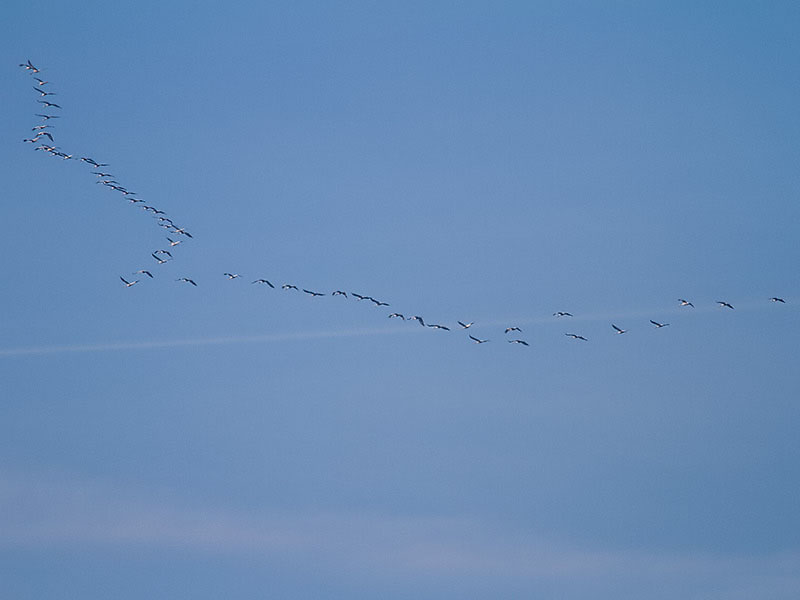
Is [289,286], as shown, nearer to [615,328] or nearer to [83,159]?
[83,159]

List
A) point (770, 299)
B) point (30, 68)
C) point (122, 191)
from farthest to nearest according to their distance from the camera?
point (122, 191), point (30, 68), point (770, 299)

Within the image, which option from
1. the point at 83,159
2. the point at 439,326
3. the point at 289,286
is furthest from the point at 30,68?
the point at 439,326

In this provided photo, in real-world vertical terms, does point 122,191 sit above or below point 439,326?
above

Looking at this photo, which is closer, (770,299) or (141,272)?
(770,299)

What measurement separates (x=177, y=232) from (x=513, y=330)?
68.2ft

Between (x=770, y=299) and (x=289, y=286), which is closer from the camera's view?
(x=770, y=299)

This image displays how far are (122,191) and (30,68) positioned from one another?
9.34m

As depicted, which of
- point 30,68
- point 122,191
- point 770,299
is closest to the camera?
point 770,299

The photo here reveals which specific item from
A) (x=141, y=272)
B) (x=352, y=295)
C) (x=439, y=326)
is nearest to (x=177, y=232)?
(x=141, y=272)

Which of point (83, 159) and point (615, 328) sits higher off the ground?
point (83, 159)

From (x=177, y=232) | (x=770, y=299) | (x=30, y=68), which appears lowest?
(x=770, y=299)

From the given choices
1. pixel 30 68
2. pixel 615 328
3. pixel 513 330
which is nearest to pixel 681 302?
pixel 615 328

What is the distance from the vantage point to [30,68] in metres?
80.1

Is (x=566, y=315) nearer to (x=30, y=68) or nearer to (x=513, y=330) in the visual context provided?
(x=513, y=330)
